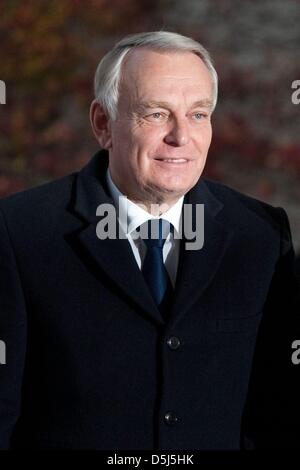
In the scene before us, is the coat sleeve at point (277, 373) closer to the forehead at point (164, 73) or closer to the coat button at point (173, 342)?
the coat button at point (173, 342)

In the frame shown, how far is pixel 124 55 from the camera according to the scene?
2506 millimetres

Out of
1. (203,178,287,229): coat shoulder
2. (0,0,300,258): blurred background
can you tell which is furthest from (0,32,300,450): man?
(0,0,300,258): blurred background

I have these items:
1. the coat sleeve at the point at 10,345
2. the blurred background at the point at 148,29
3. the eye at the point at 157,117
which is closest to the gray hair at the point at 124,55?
the eye at the point at 157,117

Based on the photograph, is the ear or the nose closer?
the nose

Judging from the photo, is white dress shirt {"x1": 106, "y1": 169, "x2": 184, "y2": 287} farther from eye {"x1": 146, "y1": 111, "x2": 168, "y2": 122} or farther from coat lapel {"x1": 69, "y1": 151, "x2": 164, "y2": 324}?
eye {"x1": 146, "y1": 111, "x2": 168, "y2": 122}

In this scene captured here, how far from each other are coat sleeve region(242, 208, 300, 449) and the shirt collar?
0.29 metres

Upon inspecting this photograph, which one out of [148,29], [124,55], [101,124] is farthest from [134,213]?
[148,29]

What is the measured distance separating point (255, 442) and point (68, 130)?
3.77 meters

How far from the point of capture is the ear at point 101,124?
260 cm

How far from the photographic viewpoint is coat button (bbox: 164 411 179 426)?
2416 mm

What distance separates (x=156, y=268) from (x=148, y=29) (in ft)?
12.8

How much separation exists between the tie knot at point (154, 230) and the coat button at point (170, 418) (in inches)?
15.4

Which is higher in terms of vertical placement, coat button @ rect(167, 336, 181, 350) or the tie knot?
the tie knot
